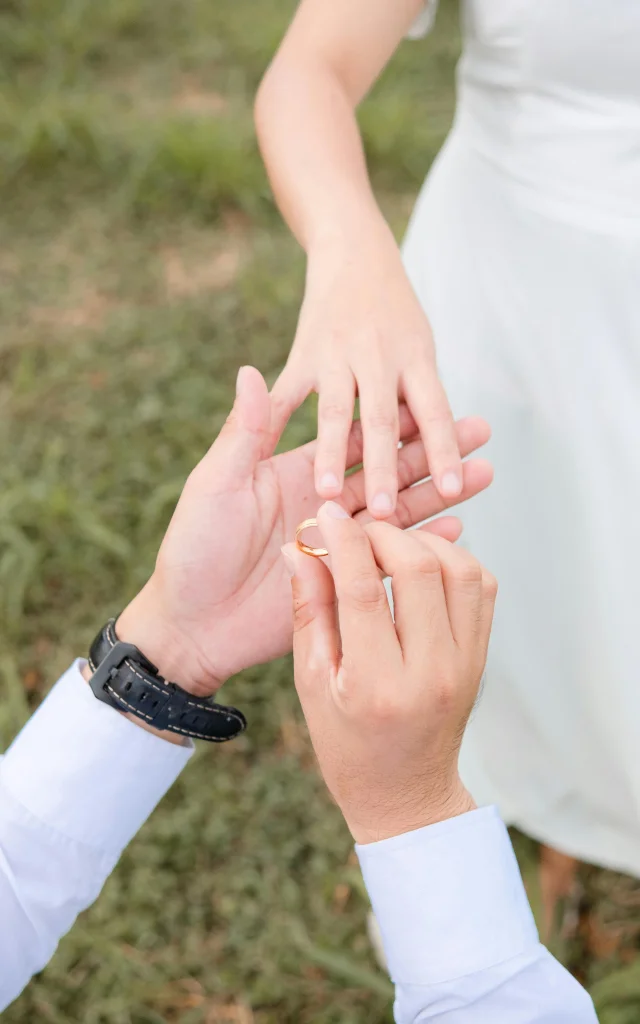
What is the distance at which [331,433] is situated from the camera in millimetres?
1276

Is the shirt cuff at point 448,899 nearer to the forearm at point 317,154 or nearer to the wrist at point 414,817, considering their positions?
the wrist at point 414,817

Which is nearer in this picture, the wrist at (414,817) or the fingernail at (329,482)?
the wrist at (414,817)

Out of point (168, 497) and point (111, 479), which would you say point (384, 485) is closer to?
point (168, 497)

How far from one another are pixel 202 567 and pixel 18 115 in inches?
137

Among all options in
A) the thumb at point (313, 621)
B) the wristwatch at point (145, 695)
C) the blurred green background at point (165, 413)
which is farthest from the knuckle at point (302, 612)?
the blurred green background at point (165, 413)

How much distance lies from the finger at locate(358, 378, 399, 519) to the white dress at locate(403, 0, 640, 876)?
33cm

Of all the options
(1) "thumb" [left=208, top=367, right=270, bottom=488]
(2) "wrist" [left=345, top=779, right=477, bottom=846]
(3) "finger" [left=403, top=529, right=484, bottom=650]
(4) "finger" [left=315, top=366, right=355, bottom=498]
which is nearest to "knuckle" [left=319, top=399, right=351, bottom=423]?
(4) "finger" [left=315, top=366, right=355, bottom=498]

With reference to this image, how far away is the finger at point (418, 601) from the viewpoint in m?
1.02

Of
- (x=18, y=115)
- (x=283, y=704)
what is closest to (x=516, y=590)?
(x=283, y=704)

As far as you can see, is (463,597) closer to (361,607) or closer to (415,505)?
(361,607)

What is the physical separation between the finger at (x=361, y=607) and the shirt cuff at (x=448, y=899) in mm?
270

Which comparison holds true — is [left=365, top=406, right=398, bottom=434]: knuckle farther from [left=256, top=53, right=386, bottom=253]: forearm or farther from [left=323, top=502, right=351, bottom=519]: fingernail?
[left=256, top=53, right=386, bottom=253]: forearm

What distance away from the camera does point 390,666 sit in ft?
3.30

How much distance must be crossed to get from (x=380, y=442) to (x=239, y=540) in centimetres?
30
